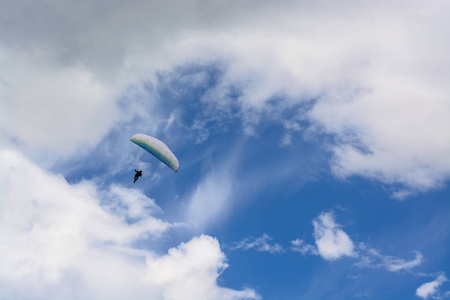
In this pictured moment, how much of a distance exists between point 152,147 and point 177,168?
27.1ft

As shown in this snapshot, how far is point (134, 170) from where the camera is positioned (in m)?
109

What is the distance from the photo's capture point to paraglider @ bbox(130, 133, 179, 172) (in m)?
104

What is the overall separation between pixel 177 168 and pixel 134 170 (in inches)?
447

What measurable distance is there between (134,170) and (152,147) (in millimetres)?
9512

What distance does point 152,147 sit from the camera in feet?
340

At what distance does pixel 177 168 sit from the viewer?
10662cm

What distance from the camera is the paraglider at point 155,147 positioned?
10356 centimetres

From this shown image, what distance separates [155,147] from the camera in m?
104
